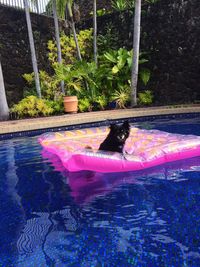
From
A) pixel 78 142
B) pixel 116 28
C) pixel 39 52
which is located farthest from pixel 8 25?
pixel 78 142

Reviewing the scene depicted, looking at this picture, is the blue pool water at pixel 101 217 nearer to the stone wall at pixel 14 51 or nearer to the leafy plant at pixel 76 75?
the leafy plant at pixel 76 75

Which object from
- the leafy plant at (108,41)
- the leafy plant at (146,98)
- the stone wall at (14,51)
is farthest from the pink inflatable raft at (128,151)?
the leafy plant at (108,41)

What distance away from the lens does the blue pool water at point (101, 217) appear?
2.79 meters

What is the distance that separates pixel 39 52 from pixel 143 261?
48.8ft

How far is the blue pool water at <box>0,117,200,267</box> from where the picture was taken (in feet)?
9.15

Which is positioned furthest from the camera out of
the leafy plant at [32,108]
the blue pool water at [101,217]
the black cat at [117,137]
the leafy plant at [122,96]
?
the leafy plant at [122,96]

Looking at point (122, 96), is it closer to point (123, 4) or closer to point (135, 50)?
point (135, 50)

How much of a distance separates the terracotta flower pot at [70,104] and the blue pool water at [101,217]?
7.05 metres

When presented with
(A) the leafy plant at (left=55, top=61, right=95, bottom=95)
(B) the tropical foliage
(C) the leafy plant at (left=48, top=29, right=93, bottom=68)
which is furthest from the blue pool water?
(C) the leafy plant at (left=48, top=29, right=93, bottom=68)

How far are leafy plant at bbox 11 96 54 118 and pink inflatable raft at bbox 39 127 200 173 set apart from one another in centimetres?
513

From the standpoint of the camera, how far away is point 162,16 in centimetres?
1514

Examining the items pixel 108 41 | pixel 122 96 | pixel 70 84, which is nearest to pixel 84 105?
pixel 70 84

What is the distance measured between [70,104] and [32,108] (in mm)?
1600

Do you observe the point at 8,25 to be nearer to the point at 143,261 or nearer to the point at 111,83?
the point at 111,83
